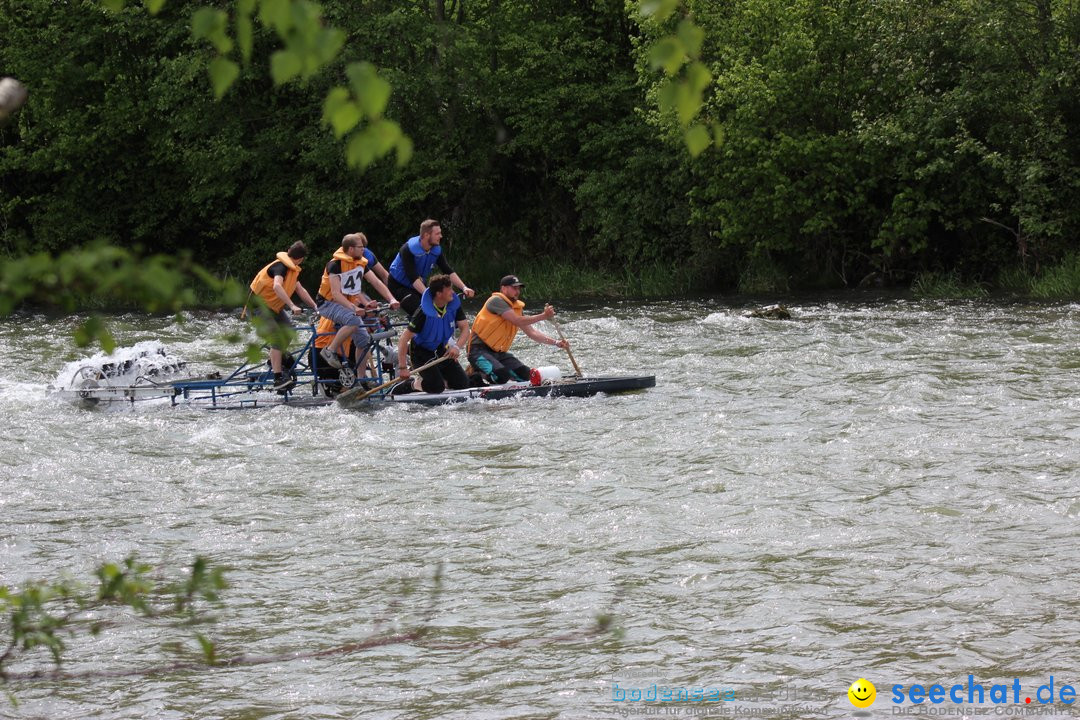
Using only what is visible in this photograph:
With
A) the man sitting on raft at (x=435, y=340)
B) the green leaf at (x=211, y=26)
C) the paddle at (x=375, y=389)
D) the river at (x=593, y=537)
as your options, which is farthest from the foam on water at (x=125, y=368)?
the green leaf at (x=211, y=26)

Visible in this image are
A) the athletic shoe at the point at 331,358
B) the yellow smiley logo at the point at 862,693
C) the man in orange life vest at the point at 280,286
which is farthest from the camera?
the athletic shoe at the point at 331,358

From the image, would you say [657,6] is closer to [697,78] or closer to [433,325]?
[697,78]

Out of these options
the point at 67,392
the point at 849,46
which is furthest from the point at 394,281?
the point at 849,46

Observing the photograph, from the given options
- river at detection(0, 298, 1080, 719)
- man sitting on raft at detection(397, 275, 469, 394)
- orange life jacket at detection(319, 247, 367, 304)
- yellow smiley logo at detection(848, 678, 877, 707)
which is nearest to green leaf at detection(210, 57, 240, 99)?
river at detection(0, 298, 1080, 719)

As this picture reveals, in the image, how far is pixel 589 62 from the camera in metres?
31.8

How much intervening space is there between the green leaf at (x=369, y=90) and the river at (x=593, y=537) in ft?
5.07

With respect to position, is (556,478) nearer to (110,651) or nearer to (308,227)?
(110,651)

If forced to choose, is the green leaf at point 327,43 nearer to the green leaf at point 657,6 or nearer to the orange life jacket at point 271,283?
the green leaf at point 657,6

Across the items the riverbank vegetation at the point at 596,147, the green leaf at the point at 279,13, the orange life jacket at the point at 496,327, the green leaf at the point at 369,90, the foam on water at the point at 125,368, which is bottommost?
the foam on water at the point at 125,368

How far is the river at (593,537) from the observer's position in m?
6.19

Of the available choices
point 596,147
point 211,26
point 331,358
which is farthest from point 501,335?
point 596,147

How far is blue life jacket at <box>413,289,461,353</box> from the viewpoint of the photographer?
45.0ft

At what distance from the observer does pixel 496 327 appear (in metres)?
Result: 14.4

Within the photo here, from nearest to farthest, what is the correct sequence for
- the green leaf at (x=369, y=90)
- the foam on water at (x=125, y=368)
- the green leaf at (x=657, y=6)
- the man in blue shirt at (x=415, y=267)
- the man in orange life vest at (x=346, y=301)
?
the green leaf at (x=369, y=90) < the green leaf at (x=657, y=6) < the man in orange life vest at (x=346, y=301) < the man in blue shirt at (x=415, y=267) < the foam on water at (x=125, y=368)
